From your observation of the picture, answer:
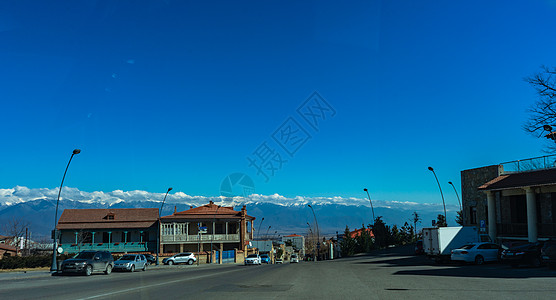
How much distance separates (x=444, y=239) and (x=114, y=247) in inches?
1888

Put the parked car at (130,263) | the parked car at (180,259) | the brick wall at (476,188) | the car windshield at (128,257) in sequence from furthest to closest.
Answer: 1. the parked car at (180,259)
2. the brick wall at (476,188)
3. the car windshield at (128,257)
4. the parked car at (130,263)

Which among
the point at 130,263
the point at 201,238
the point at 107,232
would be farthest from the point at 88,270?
the point at 107,232

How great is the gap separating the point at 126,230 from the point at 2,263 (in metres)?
26.0

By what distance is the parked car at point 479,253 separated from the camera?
24891 mm

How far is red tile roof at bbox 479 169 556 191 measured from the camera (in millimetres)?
28806

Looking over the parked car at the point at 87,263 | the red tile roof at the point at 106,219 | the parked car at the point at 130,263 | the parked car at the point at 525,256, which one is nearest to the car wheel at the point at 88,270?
the parked car at the point at 87,263

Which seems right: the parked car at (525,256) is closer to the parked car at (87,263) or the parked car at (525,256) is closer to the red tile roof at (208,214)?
the parked car at (87,263)

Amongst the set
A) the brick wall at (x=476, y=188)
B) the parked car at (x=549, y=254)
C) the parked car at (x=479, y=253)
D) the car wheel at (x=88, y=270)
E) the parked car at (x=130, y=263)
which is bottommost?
the parked car at (x=130, y=263)

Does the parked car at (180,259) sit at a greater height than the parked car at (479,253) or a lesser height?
lesser

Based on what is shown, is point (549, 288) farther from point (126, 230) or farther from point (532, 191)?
point (126, 230)

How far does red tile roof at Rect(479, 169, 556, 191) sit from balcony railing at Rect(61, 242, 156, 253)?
4662 cm

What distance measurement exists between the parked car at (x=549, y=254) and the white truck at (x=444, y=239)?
825 cm

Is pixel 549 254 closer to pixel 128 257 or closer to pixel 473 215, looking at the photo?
pixel 473 215

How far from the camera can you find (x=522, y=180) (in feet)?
102
